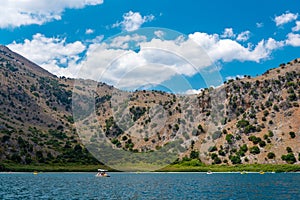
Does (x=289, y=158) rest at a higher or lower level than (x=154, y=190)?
higher

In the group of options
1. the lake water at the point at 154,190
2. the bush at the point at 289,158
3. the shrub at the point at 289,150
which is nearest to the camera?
the lake water at the point at 154,190

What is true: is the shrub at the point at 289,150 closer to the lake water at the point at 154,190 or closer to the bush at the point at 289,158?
the bush at the point at 289,158

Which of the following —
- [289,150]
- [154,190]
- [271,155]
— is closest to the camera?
[154,190]

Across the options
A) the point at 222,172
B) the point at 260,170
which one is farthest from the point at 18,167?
the point at 260,170

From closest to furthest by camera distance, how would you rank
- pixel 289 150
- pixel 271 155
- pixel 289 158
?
pixel 289 158
pixel 289 150
pixel 271 155

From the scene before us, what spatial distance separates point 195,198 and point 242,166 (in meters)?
130

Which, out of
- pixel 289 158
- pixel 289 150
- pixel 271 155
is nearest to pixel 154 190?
pixel 289 158

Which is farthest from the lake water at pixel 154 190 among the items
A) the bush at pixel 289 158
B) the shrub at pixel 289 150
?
the shrub at pixel 289 150

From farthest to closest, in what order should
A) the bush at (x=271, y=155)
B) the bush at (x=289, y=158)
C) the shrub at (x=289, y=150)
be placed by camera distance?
the bush at (x=271, y=155)
the shrub at (x=289, y=150)
the bush at (x=289, y=158)

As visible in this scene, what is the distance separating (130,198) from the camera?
7112cm

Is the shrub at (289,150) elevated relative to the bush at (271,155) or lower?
elevated

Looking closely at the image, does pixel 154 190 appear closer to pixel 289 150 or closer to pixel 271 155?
pixel 271 155

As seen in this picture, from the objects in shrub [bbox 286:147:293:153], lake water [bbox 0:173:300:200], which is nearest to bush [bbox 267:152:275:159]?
shrub [bbox 286:147:293:153]

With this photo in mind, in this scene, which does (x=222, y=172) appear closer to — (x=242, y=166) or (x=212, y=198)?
(x=242, y=166)
